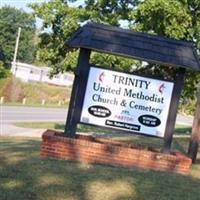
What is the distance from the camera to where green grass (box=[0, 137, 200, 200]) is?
26.0 ft

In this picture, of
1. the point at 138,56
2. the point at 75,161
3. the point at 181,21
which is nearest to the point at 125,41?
the point at 138,56

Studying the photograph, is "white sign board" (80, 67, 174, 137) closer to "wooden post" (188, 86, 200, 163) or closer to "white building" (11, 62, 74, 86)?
"wooden post" (188, 86, 200, 163)

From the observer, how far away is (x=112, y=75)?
11.6 meters

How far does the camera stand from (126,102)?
1166 centimetres

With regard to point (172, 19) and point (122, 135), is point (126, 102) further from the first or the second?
point (122, 135)

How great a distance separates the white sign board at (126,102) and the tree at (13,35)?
80.2m

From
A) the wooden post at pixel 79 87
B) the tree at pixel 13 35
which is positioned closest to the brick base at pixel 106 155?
the wooden post at pixel 79 87

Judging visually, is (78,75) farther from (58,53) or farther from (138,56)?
(58,53)

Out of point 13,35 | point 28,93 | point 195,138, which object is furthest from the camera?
point 13,35

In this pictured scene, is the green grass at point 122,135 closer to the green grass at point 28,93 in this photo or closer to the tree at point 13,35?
the green grass at point 28,93

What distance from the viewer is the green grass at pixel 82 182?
7.92 m

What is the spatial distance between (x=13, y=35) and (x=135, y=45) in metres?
87.1

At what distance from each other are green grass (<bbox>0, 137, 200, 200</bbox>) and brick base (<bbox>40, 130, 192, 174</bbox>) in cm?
33

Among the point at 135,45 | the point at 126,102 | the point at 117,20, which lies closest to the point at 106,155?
the point at 126,102
